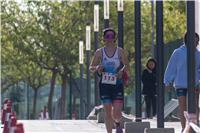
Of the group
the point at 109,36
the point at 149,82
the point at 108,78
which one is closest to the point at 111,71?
the point at 108,78

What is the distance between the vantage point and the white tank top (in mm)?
14438

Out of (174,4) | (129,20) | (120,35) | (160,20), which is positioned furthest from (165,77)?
(174,4)

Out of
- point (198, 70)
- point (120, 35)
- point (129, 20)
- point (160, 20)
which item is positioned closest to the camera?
point (198, 70)

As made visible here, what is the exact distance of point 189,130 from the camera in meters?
12.1

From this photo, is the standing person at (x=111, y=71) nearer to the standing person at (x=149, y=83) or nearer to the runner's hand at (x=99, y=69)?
the runner's hand at (x=99, y=69)

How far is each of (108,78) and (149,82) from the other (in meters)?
11.4

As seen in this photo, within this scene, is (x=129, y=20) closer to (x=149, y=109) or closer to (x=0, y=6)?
(x=0, y=6)

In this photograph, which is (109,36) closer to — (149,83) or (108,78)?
(108,78)

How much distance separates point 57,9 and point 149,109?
31031 mm

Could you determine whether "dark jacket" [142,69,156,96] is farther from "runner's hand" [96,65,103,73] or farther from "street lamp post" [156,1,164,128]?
"runner's hand" [96,65,103,73]

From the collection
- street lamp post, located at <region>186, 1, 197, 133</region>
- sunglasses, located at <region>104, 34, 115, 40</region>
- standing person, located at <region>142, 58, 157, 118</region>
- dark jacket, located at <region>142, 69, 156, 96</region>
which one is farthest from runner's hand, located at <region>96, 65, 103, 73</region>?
dark jacket, located at <region>142, 69, 156, 96</region>

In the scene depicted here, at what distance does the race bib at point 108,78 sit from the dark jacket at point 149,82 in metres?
11.0

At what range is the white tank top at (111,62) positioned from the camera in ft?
47.4

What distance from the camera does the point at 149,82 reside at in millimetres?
25625
